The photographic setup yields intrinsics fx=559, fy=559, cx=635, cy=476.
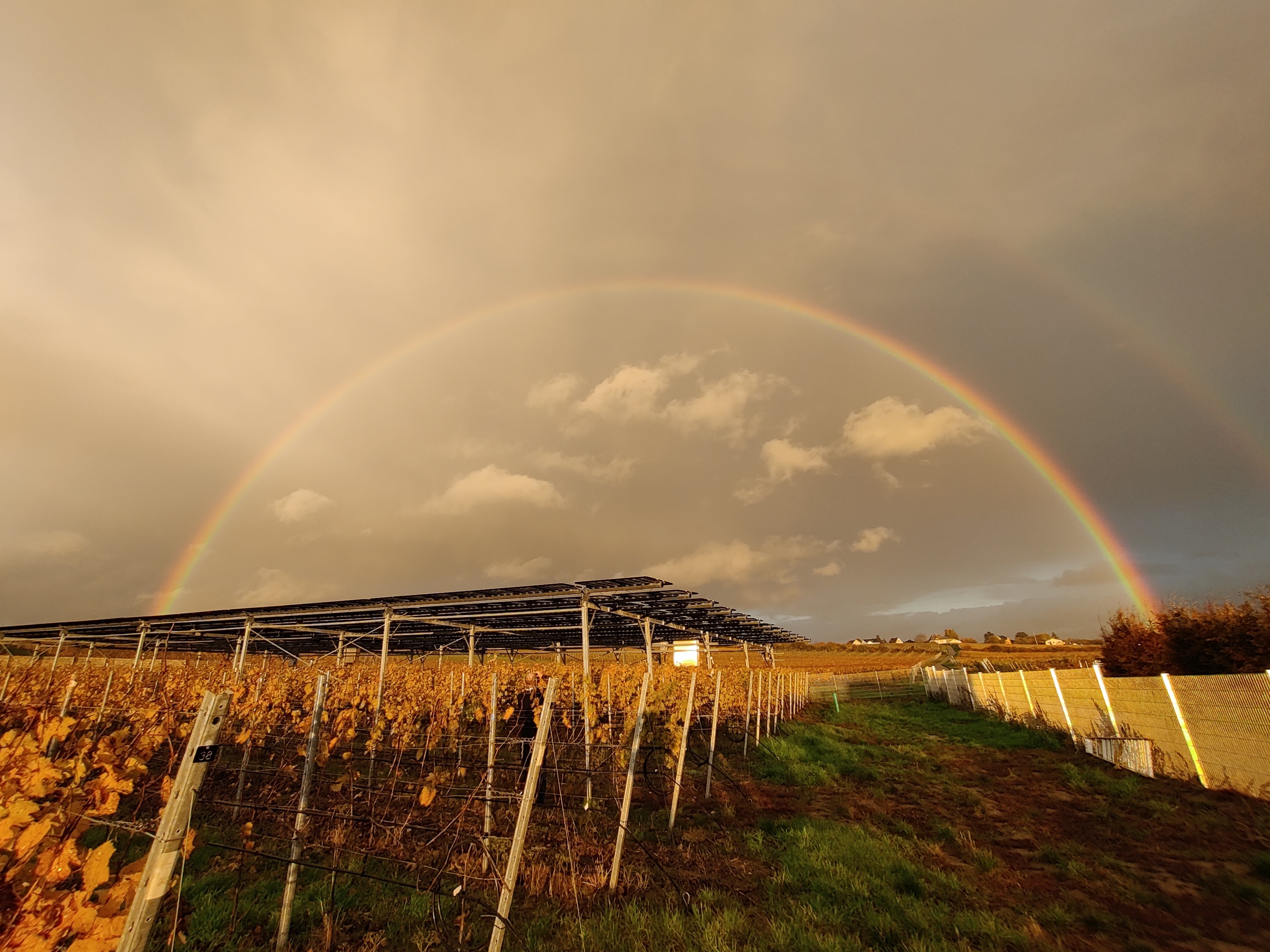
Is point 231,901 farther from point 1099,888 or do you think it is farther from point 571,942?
point 1099,888

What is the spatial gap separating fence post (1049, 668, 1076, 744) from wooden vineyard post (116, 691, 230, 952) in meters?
18.9

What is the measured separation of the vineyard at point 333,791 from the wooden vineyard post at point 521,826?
22 millimetres

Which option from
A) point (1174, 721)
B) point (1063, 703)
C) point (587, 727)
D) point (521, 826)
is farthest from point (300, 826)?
point (1063, 703)

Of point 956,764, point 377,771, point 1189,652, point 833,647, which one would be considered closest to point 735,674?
point 956,764

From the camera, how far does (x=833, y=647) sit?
11744 centimetres

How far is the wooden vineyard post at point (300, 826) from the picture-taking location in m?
4.95

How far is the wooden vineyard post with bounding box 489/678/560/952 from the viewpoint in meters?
4.48

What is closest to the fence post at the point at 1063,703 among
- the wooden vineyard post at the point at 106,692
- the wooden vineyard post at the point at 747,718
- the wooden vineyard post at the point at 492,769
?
the wooden vineyard post at the point at 747,718

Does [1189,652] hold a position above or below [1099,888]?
above

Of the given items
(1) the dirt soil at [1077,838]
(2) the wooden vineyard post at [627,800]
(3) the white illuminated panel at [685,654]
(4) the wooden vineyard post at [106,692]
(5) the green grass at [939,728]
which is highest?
(3) the white illuminated panel at [685,654]

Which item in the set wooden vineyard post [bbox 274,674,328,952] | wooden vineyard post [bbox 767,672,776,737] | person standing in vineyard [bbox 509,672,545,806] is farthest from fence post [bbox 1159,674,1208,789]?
wooden vineyard post [bbox 274,674,328,952]

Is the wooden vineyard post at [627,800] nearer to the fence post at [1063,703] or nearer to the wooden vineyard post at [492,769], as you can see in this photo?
the wooden vineyard post at [492,769]

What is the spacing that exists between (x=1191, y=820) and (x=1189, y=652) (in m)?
7.38

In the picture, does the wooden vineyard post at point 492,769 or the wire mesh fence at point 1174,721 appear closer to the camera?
the wooden vineyard post at point 492,769
